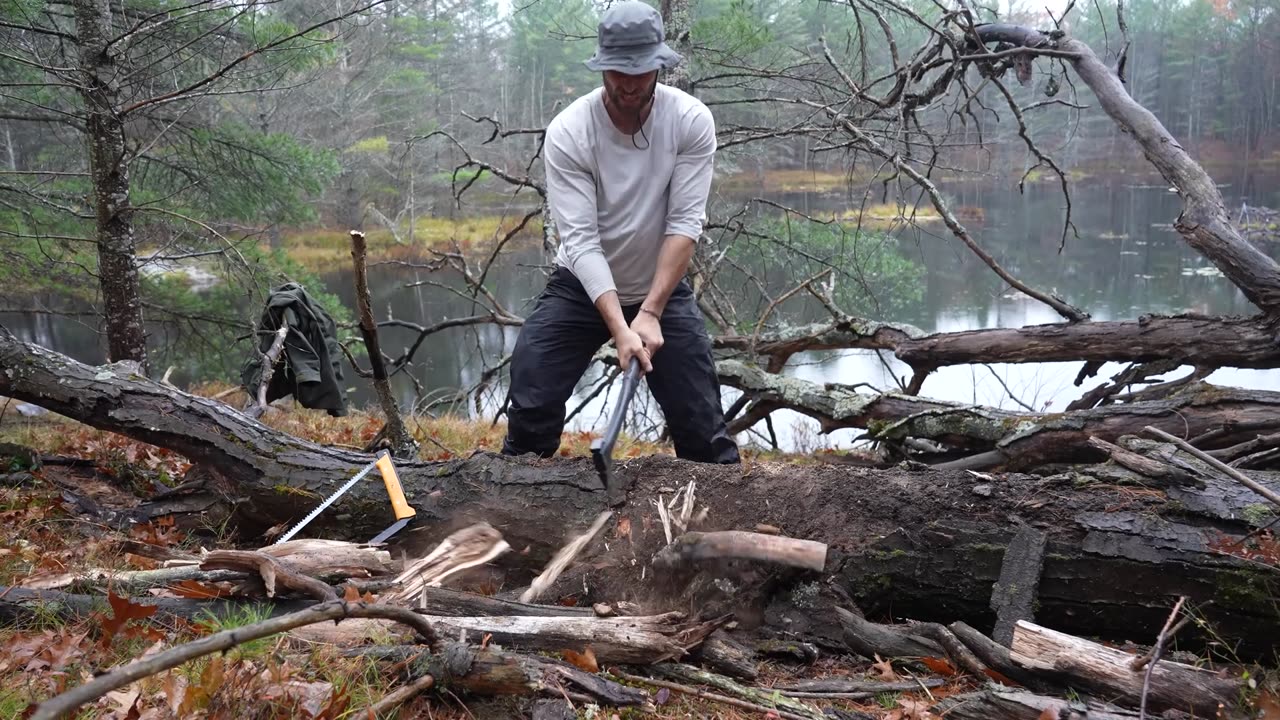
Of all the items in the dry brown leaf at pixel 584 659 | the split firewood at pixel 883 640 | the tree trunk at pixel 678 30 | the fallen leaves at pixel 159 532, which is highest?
the tree trunk at pixel 678 30

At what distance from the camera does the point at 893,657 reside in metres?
2.65

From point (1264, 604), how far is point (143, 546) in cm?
375

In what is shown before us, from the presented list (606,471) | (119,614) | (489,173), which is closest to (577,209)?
(606,471)

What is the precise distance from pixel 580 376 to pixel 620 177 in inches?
35.4

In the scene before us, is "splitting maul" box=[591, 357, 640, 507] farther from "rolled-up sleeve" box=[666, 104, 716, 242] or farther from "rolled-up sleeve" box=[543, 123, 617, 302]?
"rolled-up sleeve" box=[666, 104, 716, 242]

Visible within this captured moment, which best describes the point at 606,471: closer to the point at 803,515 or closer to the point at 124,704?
the point at 803,515

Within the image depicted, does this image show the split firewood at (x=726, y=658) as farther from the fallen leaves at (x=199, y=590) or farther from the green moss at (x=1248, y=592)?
the fallen leaves at (x=199, y=590)

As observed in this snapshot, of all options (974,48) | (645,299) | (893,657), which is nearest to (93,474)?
(645,299)

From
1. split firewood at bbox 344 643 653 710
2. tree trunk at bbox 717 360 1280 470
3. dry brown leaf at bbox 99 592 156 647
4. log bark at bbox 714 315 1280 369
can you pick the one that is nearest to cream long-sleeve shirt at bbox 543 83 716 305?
split firewood at bbox 344 643 653 710

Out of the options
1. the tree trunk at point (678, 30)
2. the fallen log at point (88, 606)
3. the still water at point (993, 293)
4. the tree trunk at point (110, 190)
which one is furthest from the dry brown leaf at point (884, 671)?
the still water at point (993, 293)

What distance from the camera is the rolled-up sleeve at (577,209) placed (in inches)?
143

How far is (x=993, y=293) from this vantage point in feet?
45.2

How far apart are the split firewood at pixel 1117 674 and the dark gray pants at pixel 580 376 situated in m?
1.66

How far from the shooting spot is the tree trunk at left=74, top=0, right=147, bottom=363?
5152 mm
